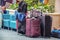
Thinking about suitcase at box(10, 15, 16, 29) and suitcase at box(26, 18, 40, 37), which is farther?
suitcase at box(10, 15, 16, 29)

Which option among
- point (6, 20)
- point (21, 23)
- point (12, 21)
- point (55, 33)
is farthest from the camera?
point (6, 20)

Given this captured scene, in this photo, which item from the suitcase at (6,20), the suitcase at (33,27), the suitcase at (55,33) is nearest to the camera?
the suitcase at (33,27)

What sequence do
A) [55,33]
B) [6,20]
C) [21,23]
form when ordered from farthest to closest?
[6,20] < [21,23] < [55,33]

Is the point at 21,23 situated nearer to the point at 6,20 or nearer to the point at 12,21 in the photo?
the point at 12,21

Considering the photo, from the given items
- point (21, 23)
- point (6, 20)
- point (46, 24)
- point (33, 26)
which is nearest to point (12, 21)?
point (6, 20)

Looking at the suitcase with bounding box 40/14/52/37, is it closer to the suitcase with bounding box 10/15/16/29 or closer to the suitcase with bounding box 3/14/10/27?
the suitcase with bounding box 10/15/16/29

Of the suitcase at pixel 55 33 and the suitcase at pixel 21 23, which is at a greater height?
the suitcase at pixel 21 23

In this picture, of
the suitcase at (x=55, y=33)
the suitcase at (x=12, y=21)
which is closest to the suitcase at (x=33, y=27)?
the suitcase at (x=55, y=33)

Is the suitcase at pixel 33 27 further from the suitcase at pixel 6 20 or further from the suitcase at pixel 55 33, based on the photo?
the suitcase at pixel 6 20

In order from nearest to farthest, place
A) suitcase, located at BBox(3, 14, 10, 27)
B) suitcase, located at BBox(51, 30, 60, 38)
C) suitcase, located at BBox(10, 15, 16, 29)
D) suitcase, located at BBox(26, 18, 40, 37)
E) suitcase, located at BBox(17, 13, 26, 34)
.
→ suitcase, located at BBox(26, 18, 40, 37) → suitcase, located at BBox(51, 30, 60, 38) → suitcase, located at BBox(17, 13, 26, 34) → suitcase, located at BBox(10, 15, 16, 29) → suitcase, located at BBox(3, 14, 10, 27)

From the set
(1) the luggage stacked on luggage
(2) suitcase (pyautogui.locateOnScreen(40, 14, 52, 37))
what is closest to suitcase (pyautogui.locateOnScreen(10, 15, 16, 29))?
(1) the luggage stacked on luggage

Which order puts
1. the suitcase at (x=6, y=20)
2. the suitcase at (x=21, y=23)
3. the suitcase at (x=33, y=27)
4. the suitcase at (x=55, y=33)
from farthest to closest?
the suitcase at (x=6, y=20), the suitcase at (x=21, y=23), the suitcase at (x=55, y=33), the suitcase at (x=33, y=27)

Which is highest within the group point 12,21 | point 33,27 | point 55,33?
point 12,21

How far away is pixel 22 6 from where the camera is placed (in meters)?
10.9
